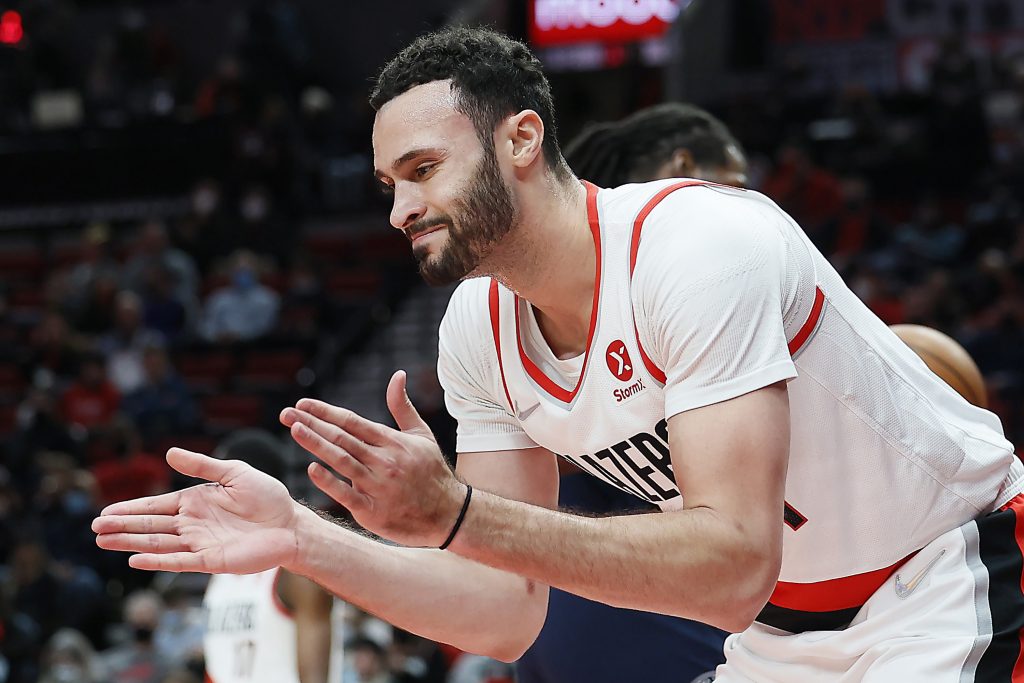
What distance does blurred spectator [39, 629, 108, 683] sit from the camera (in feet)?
28.3

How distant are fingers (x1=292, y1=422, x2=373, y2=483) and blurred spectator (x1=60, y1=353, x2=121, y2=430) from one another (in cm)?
1063

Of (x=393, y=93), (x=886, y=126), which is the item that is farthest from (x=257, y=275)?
(x=393, y=93)

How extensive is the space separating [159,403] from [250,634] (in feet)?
24.2

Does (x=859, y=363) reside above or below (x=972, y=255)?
above

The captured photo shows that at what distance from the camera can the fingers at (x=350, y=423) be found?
2264mm

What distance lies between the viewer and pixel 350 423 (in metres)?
2.27

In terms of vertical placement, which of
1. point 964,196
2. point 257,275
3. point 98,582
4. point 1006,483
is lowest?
point 98,582

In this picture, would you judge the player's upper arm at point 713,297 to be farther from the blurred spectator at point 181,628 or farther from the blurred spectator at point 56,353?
the blurred spectator at point 56,353

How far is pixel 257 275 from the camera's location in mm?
13898

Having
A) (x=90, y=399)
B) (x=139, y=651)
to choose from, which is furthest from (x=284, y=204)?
(x=139, y=651)

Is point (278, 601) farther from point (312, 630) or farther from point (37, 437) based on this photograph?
point (37, 437)

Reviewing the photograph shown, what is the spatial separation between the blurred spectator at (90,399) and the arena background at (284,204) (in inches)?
1.3

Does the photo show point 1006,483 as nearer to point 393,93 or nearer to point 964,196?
point 393,93

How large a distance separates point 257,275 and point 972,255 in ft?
23.5
